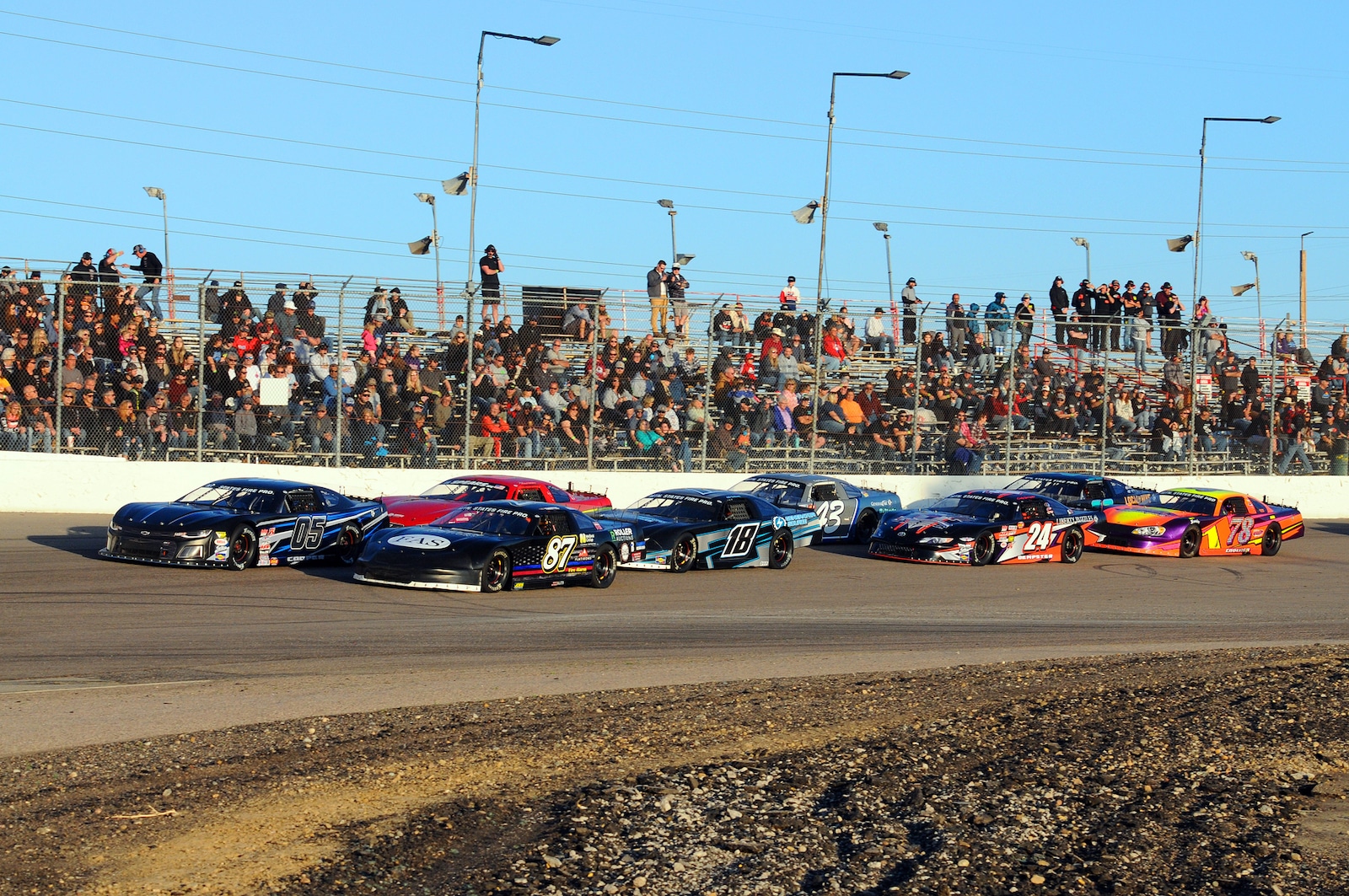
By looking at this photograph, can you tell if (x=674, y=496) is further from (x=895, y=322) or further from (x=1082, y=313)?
(x=1082, y=313)

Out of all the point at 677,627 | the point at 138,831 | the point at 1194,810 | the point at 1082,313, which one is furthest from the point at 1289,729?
the point at 1082,313

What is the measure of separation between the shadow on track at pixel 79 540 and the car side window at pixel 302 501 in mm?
2318

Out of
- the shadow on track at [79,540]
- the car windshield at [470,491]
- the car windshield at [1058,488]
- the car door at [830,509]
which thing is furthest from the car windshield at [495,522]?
the car windshield at [1058,488]

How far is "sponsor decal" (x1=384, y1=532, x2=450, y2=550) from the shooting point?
592 inches

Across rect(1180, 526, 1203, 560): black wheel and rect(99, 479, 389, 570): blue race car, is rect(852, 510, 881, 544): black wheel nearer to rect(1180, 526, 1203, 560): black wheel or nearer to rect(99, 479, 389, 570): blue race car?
rect(1180, 526, 1203, 560): black wheel

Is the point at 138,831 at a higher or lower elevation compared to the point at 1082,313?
lower

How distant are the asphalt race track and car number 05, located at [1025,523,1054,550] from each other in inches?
33.3

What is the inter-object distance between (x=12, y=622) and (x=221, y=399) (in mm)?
10265

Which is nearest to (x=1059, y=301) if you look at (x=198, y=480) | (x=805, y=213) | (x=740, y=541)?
(x=805, y=213)

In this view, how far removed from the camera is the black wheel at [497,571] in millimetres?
15086

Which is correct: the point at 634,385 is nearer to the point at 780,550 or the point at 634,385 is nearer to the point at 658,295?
the point at 658,295

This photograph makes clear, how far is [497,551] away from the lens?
15188 millimetres

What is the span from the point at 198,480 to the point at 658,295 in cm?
906

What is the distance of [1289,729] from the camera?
9219 mm
